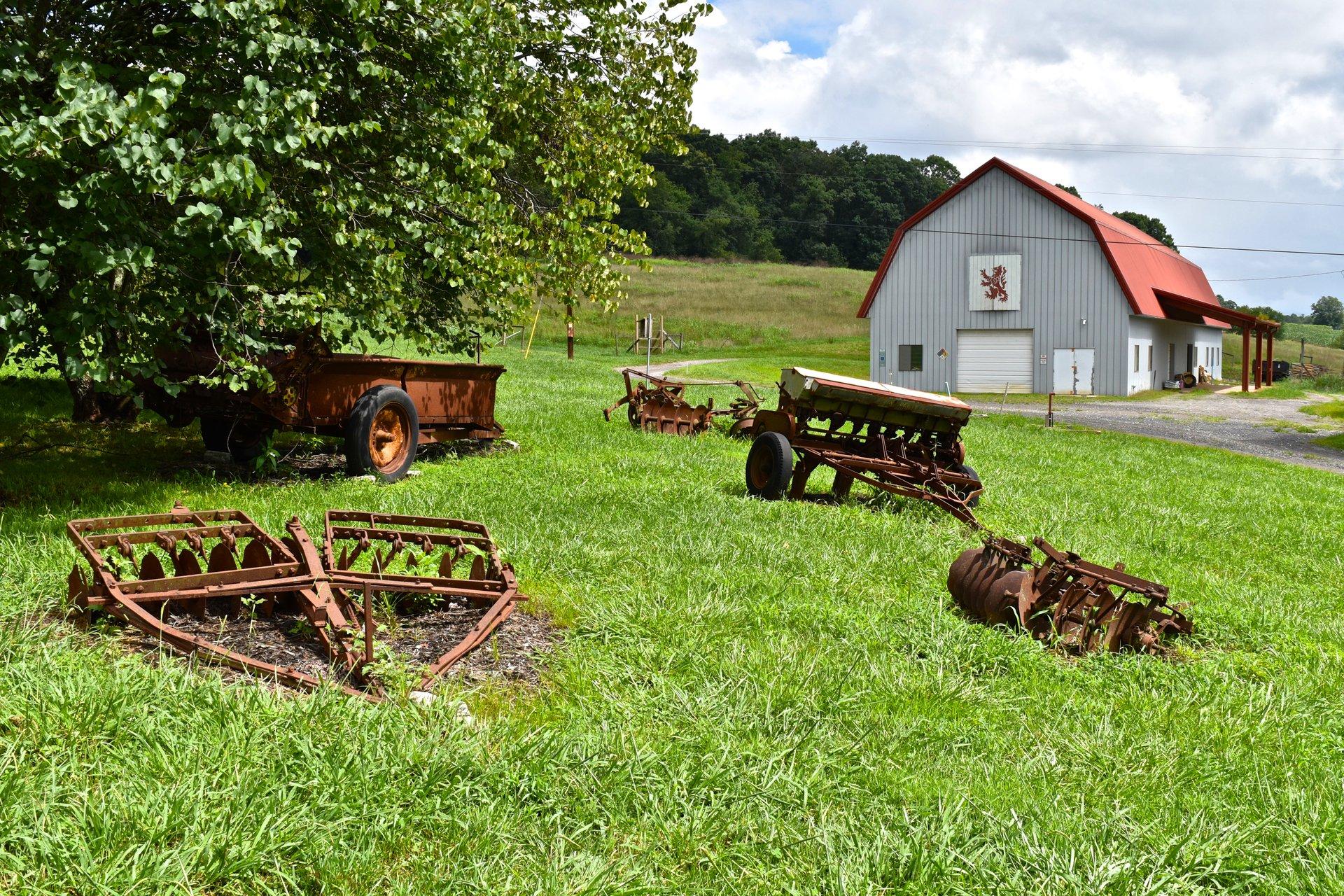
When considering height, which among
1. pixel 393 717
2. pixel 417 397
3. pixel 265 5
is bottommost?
pixel 393 717

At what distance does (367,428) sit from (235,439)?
196cm

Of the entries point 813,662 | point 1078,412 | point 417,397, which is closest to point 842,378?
A: point 417,397

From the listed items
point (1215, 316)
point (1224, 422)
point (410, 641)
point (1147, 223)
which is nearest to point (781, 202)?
point (1147, 223)

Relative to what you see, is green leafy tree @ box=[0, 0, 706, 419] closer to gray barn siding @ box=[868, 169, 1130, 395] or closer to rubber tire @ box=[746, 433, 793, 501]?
rubber tire @ box=[746, 433, 793, 501]

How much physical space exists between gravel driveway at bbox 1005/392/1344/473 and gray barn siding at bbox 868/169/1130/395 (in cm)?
356

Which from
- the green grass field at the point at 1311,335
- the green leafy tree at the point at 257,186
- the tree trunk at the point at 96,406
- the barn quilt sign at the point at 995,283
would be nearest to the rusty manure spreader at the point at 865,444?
the green leafy tree at the point at 257,186

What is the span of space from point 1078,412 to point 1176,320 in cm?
1521

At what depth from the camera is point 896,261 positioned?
4012 cm

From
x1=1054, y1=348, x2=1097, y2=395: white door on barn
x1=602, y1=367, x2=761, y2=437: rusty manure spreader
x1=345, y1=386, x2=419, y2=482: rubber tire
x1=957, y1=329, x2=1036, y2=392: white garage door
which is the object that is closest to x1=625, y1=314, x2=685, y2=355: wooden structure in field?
x1=957, y1=329, x2=1036, y2=392: white garage door

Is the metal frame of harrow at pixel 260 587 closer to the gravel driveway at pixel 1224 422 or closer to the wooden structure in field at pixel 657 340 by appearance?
the gravel driveway at pixel 1224 422

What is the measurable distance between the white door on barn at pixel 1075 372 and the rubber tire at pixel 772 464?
29.5 meters

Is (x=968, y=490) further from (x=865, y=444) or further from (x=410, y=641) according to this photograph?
(x=410, y=641)

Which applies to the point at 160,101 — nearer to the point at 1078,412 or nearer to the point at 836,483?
the point at 836,483

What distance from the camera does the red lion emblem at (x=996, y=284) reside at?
38062 millimetres
